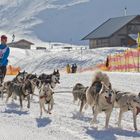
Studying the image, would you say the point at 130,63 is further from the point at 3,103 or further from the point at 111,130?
the point at 111,130

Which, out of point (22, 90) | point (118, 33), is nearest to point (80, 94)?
point (22, 90)

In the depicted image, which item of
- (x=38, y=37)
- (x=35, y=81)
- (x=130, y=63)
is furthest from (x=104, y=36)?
(x=38, y=37)

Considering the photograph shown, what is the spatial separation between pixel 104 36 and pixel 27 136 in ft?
185

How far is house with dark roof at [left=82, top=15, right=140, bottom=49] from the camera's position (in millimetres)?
64375

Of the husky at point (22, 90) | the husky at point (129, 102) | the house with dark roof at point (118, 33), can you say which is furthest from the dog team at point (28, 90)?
the house with dark roof at point (118, 33)

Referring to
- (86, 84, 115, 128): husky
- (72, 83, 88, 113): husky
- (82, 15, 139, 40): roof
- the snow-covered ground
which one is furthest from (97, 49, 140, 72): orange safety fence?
(82, 15, 139, 40): roof

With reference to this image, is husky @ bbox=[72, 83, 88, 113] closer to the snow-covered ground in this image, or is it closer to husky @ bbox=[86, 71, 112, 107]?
the snow-covered ground

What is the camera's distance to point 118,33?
212ft

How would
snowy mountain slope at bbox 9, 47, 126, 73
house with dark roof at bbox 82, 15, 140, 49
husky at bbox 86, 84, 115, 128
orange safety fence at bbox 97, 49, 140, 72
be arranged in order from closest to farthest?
husky at bbox 86, 84, 115, 128 → orange safety fence at bbox 97, 49, 140, 72 → snowy mountain slope at bbox 9, 47, 126, 73 → house with dark roof at bbox 82, 15, 140, 49

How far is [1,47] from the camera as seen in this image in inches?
526

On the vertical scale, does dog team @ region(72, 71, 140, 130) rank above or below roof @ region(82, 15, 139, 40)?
below

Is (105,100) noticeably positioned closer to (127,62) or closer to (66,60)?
(127,62)

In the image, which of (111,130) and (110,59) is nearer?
(111,130)

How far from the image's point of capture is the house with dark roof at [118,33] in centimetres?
6438
